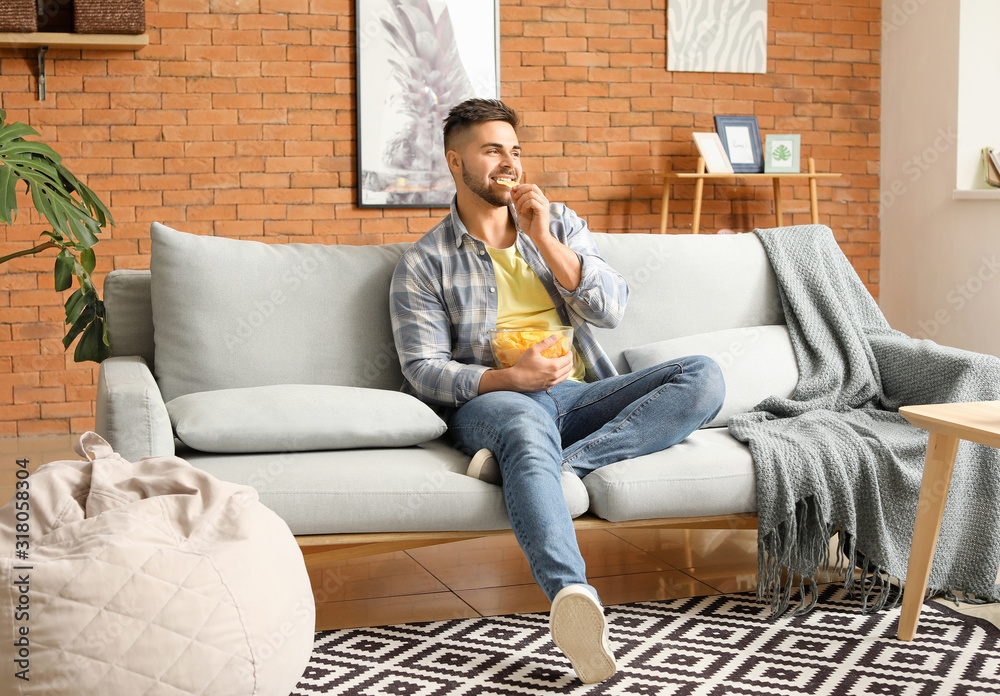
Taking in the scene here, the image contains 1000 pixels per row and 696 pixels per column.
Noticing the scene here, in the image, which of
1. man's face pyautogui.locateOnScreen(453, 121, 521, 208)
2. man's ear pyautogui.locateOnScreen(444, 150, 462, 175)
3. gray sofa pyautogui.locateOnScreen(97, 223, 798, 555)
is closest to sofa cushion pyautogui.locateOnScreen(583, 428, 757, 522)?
gray sofa pyautogui.locateOnScreen(97, 223, 798, 555)

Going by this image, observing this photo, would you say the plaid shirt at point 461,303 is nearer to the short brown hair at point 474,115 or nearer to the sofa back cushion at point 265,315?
the sofa back cushion at point 265,315

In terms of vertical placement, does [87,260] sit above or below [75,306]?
above

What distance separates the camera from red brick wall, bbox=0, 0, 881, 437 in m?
4.37

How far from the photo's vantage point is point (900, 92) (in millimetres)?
5141

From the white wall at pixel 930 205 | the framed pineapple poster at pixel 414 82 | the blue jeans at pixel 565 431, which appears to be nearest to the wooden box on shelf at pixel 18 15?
the framed pineapple poster at pixel 414 82

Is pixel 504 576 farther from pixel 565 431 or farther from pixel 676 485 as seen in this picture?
pixel 676 485

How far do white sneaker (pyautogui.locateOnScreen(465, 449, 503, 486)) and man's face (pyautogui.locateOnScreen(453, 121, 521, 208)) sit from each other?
74 cm

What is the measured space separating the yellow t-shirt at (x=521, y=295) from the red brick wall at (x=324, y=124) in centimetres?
249

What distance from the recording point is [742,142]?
5.02m

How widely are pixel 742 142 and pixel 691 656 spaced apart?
370 cm

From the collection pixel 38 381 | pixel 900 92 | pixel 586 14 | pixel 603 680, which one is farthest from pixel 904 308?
pixel 38 381

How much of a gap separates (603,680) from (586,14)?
3961mm

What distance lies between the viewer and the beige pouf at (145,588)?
1.29 m

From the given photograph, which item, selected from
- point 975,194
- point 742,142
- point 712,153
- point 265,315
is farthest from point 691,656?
point 742,142
